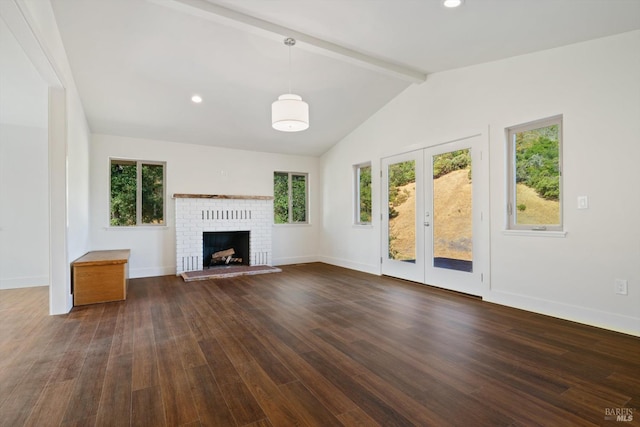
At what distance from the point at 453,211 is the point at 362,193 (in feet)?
7.22

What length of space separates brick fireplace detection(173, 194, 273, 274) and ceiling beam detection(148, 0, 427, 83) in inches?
136

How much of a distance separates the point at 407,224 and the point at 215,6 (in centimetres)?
390

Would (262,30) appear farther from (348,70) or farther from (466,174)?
(466,174)

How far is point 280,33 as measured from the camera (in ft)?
11.6

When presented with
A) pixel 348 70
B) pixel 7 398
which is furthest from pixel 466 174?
pixel 7 398

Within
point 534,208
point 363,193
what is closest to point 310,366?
point 534,208

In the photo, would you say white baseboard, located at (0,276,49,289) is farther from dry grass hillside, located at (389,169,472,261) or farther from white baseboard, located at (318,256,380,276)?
dry grass hillside, located at (389,169,472,261)

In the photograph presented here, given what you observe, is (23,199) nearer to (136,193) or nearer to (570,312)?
(136,193)

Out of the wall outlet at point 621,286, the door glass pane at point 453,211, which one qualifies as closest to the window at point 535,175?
the door glass pane at point 453,211

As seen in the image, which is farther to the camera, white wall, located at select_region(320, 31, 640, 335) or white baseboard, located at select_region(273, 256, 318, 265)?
white baseboard, located at select_region(273, 256, 318, 265)

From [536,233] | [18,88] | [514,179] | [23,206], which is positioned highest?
[18,88]

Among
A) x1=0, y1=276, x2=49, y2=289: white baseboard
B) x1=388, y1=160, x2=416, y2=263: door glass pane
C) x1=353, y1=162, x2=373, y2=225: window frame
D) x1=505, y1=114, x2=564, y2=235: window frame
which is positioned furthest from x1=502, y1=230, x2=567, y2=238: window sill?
x1=0, y1=276, x2=49, y2=289: white baseboard

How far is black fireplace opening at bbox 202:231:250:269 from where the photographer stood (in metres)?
6.62

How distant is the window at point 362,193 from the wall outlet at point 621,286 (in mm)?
3722
